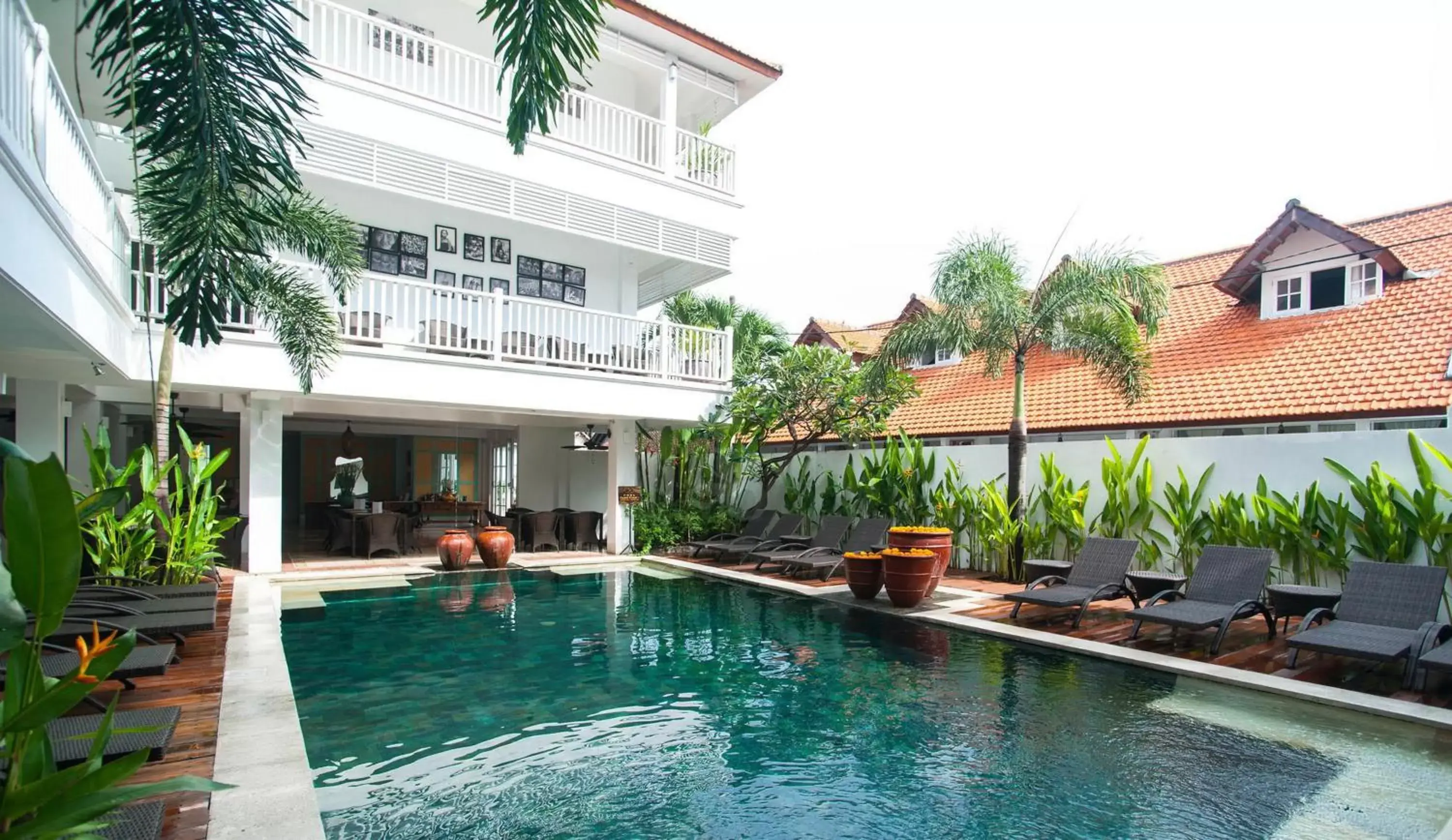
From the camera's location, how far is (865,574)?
36.6ft

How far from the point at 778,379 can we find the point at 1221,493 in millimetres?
7848

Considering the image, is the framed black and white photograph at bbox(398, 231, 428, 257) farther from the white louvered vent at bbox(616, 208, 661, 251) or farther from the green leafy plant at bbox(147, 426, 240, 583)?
the green leafy plant at bbox(147, 426, 240, 583)

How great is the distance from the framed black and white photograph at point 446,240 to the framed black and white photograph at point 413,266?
0.34 m

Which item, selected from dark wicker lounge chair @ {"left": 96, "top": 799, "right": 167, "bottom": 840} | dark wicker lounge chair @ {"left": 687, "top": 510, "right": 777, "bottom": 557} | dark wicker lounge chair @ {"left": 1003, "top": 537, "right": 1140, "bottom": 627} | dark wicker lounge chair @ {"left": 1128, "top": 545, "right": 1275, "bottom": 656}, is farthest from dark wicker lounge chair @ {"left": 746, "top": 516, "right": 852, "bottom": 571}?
dark wicker lounge chair @ {"left": 96, "top": 799, "right": 167, "bottom": 840}

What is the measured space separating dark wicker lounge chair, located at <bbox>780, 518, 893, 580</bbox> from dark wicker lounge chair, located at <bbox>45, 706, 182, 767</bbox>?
10.1 metres

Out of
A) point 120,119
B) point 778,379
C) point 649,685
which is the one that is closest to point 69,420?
point 120,119

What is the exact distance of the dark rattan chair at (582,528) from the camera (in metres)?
17.5

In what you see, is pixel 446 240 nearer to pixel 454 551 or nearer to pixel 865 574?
pixel 454 551

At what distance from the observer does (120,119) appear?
444 inches

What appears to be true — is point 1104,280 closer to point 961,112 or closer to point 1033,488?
point 1033,488

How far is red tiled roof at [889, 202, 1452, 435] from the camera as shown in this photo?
1197 centimetres

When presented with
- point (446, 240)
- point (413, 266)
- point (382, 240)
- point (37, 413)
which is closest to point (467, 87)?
point (446, 240)

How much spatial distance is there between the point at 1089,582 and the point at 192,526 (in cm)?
1074

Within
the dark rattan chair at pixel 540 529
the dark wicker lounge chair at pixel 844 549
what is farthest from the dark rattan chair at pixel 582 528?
the dark wicker lounge chair at pixel 844 549
